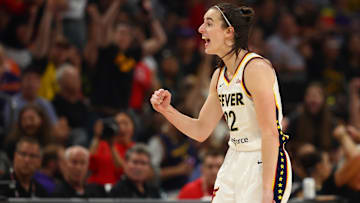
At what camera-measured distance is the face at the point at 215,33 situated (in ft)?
14.1

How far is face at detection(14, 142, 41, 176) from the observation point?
22.5 feet

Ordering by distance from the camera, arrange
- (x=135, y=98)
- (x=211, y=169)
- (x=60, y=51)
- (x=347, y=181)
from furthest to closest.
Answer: (x=135, y=98), (x=60, y=51), (x=211, y=169), (x=347, y=181)

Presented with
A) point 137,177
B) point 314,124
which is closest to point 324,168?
point 314,124

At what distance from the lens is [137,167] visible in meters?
7.59

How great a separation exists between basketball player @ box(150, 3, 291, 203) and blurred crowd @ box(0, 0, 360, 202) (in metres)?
2.92

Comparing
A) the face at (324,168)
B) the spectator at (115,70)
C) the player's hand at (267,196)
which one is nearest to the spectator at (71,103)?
the spectator at (115,70)

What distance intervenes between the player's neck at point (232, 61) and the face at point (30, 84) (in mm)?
5084

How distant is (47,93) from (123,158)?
1950 millimetres

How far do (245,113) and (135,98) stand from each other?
612 centimetres

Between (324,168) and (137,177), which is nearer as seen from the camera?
(137,177)

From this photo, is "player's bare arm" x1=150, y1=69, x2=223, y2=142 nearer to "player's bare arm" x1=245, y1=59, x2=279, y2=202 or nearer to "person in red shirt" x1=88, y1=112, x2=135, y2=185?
"player's bare arm" x1=245, y1=59, x2=279, y2=202

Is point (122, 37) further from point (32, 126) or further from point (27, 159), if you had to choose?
point (27, 159)

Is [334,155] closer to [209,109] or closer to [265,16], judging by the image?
[265,16]

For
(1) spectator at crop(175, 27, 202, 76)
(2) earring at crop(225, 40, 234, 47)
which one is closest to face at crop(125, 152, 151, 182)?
(2) earring at crop(225, 40, 234, 47)
